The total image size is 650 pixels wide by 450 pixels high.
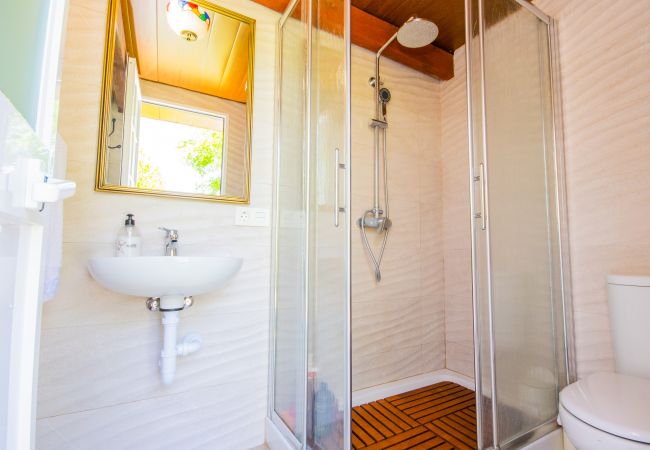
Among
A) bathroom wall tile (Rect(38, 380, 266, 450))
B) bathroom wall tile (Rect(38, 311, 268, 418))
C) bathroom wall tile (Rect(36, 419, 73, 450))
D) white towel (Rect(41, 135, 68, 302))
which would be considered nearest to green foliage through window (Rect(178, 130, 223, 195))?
white towel (Rect(41, 135, 68, 302))

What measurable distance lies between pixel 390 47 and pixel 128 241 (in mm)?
1889

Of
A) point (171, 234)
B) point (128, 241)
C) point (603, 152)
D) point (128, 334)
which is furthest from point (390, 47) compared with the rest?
point (128, 334)

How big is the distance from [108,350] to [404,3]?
2297 mm

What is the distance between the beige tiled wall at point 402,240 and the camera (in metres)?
1.97

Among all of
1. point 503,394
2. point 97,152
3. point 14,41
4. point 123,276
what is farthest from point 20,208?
point 503,394

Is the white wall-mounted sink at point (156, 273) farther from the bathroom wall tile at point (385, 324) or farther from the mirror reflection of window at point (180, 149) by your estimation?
the bathroom wall tile at point (385, 324)

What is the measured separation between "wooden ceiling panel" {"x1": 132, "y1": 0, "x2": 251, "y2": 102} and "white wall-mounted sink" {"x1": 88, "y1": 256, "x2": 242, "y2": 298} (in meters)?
0.89

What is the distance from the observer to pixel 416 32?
6.17 feet

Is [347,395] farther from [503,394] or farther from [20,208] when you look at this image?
[20,208]

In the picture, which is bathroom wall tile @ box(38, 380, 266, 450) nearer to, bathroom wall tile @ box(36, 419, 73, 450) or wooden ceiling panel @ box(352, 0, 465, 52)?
bathroom wall tile @ box(36, 419, 73, 450)

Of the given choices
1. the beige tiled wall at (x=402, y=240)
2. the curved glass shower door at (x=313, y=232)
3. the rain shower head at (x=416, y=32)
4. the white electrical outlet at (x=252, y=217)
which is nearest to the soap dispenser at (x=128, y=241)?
the white electrical outlet at (x=252, y=217)

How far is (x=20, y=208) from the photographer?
0.43 meters

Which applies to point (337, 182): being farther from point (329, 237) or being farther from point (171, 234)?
point (171, 234)

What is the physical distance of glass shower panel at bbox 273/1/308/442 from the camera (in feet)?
4.45
